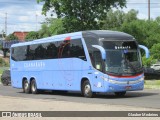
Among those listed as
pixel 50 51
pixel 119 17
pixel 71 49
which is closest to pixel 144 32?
pixel 119 17

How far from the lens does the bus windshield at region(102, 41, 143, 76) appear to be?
77.7 ft

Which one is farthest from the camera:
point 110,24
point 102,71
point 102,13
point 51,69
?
point 110,24

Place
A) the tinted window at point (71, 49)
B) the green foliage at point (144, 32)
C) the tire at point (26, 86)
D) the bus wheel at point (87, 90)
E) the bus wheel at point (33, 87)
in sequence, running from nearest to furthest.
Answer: the bus wheel at point (87, 90) < the tinted window at point (71, 49) < the bus wheel at point (33, 87) < the tire at point (26, 86) < the green foliage at point (144, 32)

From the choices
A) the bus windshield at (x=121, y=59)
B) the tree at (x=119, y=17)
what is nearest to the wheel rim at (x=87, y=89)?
the bus windshield at (x=121, y=59)

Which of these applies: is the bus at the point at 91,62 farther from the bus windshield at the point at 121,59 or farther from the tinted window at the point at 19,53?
the tinted window at the point at 19,53

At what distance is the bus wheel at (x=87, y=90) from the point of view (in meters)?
24.8

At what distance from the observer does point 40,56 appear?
2998 centimetres

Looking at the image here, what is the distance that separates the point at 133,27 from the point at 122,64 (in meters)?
33.0

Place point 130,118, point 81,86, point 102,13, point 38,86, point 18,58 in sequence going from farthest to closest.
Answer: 1. point 102,13
2. point 18,58
3. point 38,86
4. point 81,86
5. point 130,118

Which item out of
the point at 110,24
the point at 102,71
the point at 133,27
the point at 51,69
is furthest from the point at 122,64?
the point at 110,24

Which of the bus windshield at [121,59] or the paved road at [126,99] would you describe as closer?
the paved road at [126,99]

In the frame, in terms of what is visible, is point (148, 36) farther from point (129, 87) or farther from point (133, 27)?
point (129, 87)

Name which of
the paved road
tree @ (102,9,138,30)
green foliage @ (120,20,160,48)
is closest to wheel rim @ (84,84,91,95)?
the paved road

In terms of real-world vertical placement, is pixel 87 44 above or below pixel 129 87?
above
